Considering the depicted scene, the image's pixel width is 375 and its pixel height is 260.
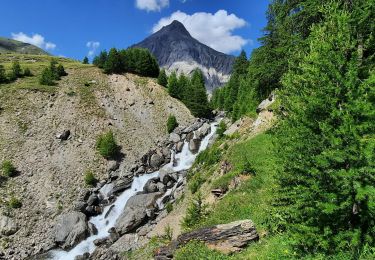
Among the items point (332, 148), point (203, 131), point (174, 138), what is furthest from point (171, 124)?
point (332, 148)

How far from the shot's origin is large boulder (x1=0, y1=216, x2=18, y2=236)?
43025 mm

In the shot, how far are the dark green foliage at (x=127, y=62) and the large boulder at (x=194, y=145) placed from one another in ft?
114

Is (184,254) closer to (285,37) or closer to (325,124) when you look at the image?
(325,124)

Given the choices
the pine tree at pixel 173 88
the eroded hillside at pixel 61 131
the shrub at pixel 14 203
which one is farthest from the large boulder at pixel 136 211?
the pine tree at pixel 173 88

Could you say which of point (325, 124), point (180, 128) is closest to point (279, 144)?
point (325, 124)

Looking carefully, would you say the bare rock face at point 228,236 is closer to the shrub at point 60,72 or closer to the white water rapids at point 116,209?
the white water rapids at point 116,209

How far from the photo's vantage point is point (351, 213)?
12.0 m

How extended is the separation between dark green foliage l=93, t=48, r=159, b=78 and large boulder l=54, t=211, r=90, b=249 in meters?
48.1

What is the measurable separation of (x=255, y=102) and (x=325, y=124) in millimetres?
41690

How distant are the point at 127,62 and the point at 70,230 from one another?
5376cm

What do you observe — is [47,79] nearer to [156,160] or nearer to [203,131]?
[156,160]

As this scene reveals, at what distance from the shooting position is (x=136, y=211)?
43.6 m

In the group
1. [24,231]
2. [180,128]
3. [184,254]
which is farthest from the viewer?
[180,128]

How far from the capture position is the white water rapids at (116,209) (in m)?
41.5
